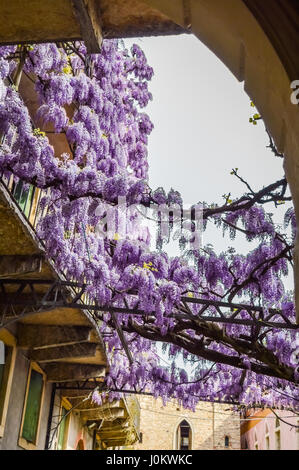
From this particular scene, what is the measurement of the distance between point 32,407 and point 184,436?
27.2m

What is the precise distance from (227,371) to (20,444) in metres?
6.40

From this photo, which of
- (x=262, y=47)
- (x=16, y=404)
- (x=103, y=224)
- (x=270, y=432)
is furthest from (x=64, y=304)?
(x=270, y=432)

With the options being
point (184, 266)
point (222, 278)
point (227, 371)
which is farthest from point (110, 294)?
point (227, 371)

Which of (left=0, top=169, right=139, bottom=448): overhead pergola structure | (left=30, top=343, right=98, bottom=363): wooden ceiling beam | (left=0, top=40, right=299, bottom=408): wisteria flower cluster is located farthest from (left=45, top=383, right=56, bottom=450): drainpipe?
(left=0, top=40, right=299, bottom=408): wisteria flower cluster

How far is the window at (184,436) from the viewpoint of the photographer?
3644 centimetres

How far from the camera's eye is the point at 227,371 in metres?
15.3

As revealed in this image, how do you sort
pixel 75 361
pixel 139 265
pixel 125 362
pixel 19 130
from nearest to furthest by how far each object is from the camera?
pixel 19 130, pixel 139 265, pixel 75 361, pixel 125 362

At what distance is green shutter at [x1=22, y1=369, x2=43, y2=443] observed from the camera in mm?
11728

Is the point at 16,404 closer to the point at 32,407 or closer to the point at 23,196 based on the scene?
the point at 32,407

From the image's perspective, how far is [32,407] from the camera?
12.1 meters

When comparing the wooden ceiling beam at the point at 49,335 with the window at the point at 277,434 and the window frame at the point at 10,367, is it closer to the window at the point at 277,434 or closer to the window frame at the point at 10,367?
the window frame at the point at 10,367

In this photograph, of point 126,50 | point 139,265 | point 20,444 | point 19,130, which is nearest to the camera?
point 19,130

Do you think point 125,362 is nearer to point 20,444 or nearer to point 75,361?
Result: point 75,361

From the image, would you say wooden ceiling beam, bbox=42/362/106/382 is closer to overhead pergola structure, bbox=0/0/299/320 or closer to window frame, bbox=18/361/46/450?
window frame, bbox=18/361/46/450
